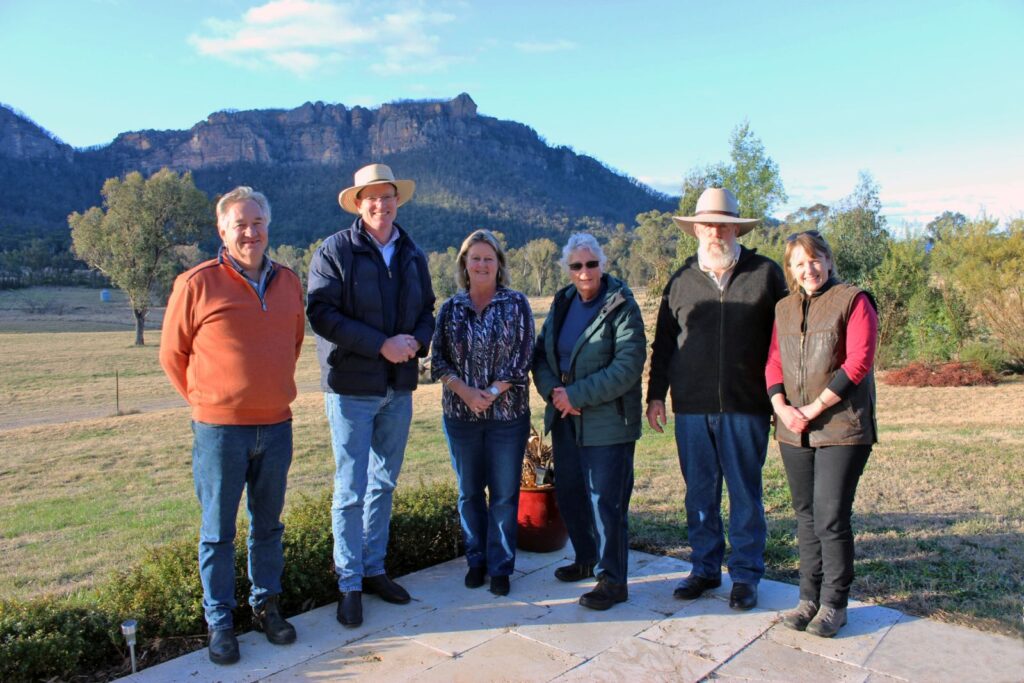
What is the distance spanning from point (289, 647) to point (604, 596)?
1567 millimetres

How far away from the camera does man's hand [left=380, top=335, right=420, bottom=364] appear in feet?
12.3

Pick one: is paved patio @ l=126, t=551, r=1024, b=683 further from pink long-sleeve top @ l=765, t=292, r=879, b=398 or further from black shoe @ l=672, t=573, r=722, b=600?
pink long-sleeve top @ l=765, t=292, r=879, b=398

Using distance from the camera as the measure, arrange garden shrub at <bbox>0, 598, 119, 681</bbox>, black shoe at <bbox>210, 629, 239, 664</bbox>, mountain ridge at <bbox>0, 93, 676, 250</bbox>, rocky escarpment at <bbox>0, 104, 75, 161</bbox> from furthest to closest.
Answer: rocky escarpment at <bbox>0, 104, 75, 161</bbox> → mountain ridge at <bbox>0, 93, 676, 250</bbox> → black shoe at <bbox>210, 629, 239, 664</bbox> → garden shrub at <bbox>0, 598, 119, 681</bbox>

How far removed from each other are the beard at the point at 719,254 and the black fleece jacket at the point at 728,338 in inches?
2.0

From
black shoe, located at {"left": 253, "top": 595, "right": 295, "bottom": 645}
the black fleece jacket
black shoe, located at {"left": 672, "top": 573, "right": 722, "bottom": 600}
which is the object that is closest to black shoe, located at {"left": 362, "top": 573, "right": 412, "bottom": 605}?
black shoe, located at {"left": 253, "top": 595, "right": 295, "bottom": 645}

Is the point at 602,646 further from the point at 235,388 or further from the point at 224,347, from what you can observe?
the point at 224,347

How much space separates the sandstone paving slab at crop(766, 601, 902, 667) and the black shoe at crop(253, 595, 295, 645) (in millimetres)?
2241

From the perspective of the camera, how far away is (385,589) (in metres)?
3.99

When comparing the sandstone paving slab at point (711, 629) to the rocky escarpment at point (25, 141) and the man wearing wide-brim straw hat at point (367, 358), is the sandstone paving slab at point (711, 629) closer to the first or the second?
the man wearing wide-brim straw hat at point (367, 358)

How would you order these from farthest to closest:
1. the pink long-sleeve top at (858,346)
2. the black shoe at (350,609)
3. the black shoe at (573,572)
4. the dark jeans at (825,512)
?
the black shoe at (573,572) → the black shoe at (350,609) → the dark jeans at (825,512) → the pink long-sleeve top at (858,346)

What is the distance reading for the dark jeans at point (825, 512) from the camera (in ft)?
11.4

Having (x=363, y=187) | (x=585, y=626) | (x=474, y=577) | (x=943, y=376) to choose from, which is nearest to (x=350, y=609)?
(x=474, y=577)

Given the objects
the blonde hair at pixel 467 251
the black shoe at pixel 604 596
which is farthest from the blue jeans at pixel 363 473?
the black shoe at pixel 604 596

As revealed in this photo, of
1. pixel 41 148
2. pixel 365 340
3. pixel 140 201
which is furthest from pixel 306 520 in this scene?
pixel 41 148
